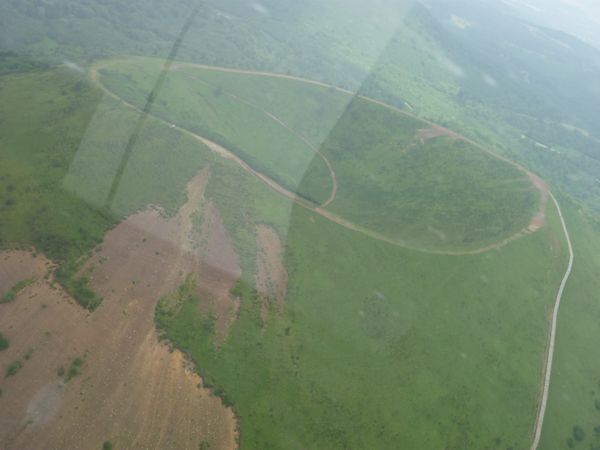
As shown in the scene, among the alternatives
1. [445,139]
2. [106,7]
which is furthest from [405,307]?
[106,7]

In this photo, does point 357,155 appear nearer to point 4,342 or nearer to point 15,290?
point 15,290

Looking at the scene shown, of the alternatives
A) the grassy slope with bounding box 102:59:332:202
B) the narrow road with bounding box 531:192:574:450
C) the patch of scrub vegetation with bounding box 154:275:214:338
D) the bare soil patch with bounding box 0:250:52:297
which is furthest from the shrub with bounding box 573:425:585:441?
the bare soil patch with bounding box 0:250:52:297

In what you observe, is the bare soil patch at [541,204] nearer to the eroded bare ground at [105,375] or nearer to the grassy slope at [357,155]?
the grassy slope at [357,155]

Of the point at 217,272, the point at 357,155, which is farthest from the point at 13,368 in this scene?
the point at 357,155

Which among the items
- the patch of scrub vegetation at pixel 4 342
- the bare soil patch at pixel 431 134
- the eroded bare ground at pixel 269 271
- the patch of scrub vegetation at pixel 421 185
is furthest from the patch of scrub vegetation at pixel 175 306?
the bare soil patch at pixel 431 134

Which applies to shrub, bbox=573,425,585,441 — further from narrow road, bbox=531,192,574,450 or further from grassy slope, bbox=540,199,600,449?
narrow road, bbox=531,192,574,450

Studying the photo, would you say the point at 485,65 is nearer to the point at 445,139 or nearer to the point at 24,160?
the point at 445,139

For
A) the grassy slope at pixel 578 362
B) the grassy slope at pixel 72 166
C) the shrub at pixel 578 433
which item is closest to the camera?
the grassy slope at pixel 72 166

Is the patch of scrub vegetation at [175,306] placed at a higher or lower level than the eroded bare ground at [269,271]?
lower
